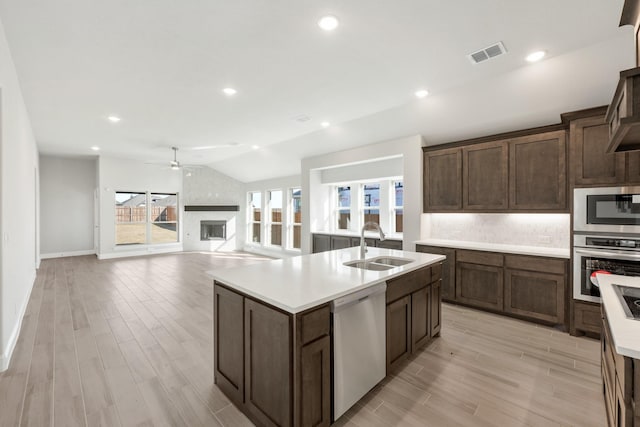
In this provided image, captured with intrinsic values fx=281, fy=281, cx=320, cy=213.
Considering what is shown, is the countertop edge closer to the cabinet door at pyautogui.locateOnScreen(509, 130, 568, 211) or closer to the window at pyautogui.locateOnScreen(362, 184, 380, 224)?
the cabinet door at pyautogui.locateOnScreen(509, 130, 568, 211)

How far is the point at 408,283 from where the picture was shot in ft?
8.02

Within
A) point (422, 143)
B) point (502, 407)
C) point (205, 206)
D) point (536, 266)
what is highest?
point (422, 143)

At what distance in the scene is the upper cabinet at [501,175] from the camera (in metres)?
3.44

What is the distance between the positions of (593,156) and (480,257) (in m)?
1.63

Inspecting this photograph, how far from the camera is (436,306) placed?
297 cm

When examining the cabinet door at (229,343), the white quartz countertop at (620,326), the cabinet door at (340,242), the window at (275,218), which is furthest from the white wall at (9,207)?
the window at (275,218)

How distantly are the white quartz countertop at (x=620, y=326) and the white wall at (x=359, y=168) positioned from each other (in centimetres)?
301

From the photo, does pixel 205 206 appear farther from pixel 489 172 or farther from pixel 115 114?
pixel 489 172

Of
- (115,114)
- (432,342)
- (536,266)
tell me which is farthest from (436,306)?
(115,114)

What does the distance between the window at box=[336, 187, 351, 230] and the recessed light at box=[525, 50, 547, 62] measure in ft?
13.5

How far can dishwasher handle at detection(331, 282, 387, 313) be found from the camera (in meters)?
1.74

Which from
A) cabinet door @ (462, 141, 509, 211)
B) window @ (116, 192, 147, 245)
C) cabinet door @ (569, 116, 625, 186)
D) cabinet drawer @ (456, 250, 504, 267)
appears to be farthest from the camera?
window @ (116, 192, 147, 245)

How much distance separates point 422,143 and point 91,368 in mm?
4994

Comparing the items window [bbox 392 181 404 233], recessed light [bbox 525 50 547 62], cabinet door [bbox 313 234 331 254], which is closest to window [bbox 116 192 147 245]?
cabinet door [bbox 313 234 331 254]
